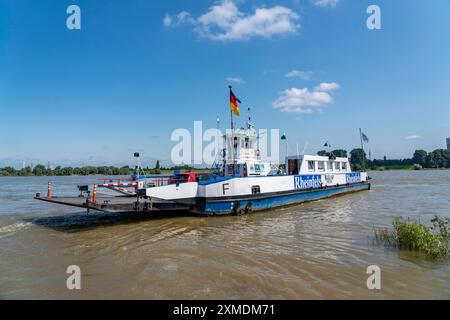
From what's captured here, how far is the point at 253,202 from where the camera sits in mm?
16172

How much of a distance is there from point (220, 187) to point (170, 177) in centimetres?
348

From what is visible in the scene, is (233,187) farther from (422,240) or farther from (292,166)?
(422,240)

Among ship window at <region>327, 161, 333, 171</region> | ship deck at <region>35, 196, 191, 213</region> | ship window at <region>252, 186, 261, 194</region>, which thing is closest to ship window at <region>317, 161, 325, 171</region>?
ship window at <region>327, 161, 333, 171</region>

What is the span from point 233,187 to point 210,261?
7717mm

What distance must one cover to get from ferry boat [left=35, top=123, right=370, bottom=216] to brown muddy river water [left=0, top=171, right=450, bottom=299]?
1144 millimetres

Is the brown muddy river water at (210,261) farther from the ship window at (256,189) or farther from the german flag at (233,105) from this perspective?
the german flag at (233,105)

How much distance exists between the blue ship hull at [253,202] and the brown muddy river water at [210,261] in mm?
Answer: 1203

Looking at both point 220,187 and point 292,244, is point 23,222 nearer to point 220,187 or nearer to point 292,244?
point 220,187

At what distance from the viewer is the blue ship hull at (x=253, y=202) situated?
1462 centimetres

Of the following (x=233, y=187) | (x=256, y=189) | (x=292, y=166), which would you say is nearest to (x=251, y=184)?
(x=256, y=189)

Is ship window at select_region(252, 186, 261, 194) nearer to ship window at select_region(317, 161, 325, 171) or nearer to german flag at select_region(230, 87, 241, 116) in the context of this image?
german flag at select_region(230, 87, 241, 116)

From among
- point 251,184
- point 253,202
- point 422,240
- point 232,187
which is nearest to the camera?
point 422,240

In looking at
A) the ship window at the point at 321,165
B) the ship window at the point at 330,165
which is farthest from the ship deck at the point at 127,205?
the ship window at the point at 330,165

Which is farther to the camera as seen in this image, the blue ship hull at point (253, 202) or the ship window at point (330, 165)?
the ship window at point (330, 165)
